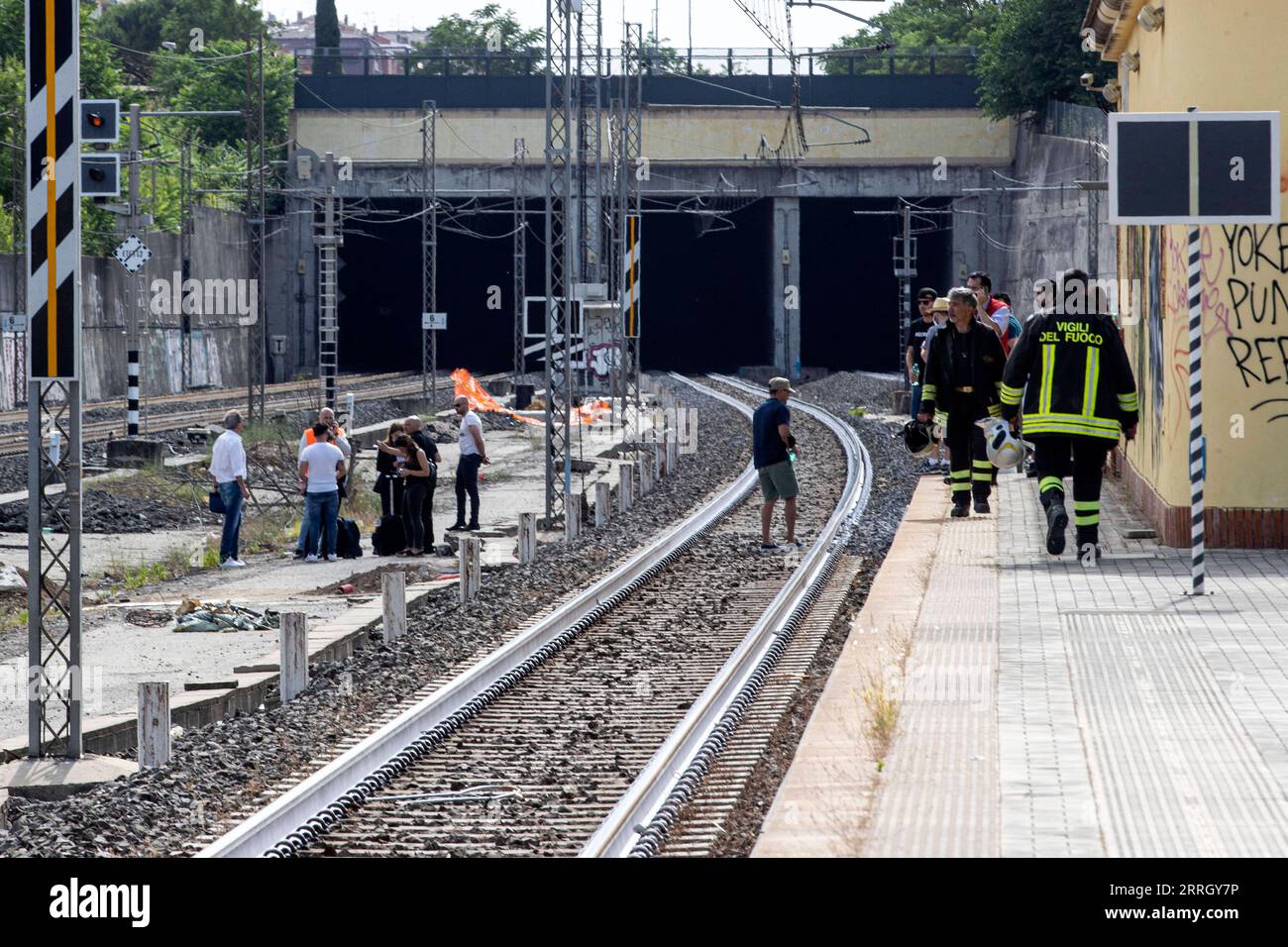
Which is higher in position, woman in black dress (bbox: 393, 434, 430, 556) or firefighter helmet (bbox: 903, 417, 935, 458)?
firefighter helmet (bbox: 903, 417, 935, 458)

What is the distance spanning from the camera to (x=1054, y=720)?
8.56 meters

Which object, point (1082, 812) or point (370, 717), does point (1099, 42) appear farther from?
point (1082, 812)

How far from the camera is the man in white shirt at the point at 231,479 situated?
21484 millimetres

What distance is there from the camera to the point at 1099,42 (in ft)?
67.6

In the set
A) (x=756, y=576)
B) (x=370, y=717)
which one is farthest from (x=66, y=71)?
(x=756, y=576)

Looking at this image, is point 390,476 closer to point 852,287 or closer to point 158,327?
point 158,327

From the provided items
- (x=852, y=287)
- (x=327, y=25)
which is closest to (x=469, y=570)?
(x=852, y=287)

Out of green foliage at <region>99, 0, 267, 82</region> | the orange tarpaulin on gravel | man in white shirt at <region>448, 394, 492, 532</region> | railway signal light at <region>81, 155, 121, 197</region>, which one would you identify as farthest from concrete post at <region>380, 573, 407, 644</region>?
green foliage at <region>99, 0, 267, 82</region>

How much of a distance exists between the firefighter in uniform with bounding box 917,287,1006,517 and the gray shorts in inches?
119

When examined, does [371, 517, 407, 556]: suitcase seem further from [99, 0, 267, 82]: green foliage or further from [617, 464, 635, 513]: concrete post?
[99, 0, 267, 82]: green foliage

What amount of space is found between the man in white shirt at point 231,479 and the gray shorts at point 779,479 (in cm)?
572

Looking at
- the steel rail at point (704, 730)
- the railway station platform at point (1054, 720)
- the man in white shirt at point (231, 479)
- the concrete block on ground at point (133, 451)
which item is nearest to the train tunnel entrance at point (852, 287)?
the concrete block on ground at point (133, 451)

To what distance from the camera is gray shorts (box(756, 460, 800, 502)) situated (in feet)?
64.3
